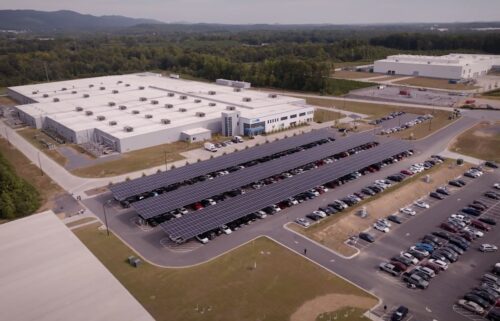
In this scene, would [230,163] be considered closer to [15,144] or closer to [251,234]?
[251,234]

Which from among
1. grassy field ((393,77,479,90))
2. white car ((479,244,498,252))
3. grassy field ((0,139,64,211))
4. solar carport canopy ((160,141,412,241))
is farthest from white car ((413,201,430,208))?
grassy field ((393,77,479,90))

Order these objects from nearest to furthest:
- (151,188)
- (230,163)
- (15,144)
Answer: (151,188), (230,163), (15,144)

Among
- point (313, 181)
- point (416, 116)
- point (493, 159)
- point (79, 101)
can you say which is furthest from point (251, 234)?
point (79, 101)

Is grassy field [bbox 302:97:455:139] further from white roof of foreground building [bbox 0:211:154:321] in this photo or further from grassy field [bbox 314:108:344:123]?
white roof of foreground building [bbox 0:211:154:321]

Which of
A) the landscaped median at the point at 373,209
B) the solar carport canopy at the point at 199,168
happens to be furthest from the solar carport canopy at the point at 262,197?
the solar carport canopy at the point at 199,168

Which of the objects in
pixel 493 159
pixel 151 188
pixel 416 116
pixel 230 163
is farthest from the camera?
pixel 416 116

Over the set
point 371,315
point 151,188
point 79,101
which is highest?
point 79,101
